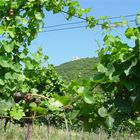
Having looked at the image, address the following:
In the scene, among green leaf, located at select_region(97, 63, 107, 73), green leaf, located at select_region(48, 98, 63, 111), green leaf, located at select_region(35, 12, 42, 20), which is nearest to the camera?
green leaf, located at select_region(97, 63, 107, 73)

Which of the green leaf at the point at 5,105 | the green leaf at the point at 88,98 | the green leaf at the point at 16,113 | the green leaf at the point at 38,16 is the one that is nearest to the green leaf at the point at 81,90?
the green leaf at the point at 88,98

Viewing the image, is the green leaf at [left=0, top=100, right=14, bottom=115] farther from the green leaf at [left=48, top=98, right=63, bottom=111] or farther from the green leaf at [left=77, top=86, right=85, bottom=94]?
the green leaf at [left=77, top=86, right=85, bottom=94]

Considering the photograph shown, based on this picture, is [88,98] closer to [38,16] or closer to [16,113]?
A: [16,113]

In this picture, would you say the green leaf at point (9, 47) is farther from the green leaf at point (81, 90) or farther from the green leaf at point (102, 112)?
the green leaf at point (102, 112)

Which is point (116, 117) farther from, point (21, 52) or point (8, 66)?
point (21, 52)

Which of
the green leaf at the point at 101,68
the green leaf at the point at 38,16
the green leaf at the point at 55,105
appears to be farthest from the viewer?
the green leaf at the point at 38,16

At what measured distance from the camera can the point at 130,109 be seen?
261cm

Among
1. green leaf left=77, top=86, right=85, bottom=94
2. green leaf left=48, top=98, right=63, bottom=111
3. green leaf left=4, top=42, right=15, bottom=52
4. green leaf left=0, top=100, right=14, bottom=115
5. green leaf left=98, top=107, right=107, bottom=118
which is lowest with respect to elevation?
green leaf left=98, top=107, right=107, bottom=118

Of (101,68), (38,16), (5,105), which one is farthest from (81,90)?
(38,16)

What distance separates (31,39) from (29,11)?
26 centimetres

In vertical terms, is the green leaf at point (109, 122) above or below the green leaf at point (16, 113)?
below

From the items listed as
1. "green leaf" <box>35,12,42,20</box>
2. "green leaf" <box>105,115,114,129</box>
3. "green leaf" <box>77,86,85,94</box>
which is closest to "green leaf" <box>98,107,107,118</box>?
"green leaf" <box>105,115,114,129</box>

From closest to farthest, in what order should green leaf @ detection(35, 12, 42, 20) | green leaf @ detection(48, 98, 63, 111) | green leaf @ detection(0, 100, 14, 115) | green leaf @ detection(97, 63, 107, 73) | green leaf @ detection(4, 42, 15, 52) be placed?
green leaf @ detection(97, 63, 107, 73)
green leaf @ detection(48, 98, 63, 111)
green leaf @ detection(0, 100, 14, 115)
green leaf @ detection(4, 42, 15, 52)
green leaf @ detection(35, 12, 42, 20)

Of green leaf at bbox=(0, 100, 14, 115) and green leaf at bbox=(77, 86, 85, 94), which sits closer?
green leaf at bbox=(77, 86, 85, 94)
